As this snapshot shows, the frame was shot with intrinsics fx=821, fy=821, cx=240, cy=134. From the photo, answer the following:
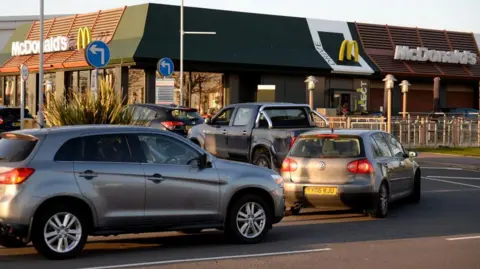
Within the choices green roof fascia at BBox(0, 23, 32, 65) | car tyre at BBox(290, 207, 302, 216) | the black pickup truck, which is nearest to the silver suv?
car tyre at BBox(290, 207, 302, 216)

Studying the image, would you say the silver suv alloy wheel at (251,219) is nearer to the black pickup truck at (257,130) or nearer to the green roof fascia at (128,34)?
the black pickup truck at (257,130)

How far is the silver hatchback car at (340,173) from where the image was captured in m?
13.7

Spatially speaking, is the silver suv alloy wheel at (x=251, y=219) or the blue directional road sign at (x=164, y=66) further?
the blue directional road sign at (x=164, y=66)

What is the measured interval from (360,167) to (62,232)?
229 inches

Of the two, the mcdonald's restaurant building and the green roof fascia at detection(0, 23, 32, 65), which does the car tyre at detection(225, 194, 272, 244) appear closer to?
the mcdonald's restaurant building

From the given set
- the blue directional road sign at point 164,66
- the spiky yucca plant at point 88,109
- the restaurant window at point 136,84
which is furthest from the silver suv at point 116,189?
the restaurant window at point 136,84

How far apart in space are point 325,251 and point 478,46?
161 feet

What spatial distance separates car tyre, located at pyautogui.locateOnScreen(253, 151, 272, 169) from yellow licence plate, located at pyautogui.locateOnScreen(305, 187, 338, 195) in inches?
172

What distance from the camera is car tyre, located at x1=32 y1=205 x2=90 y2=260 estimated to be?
9.52 meters

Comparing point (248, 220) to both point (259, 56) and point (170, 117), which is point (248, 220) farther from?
point (259, 56)

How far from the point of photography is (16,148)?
988 cm

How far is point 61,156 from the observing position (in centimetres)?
980

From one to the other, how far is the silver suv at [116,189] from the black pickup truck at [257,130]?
670 centimetres

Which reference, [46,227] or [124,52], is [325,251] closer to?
[46,227]
